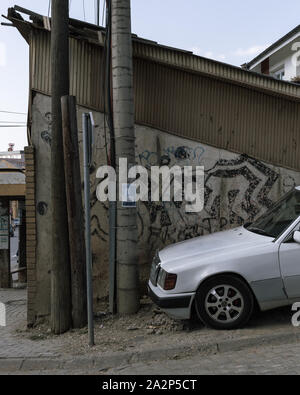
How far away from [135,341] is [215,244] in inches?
58.2

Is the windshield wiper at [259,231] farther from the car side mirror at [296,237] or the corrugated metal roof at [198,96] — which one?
the corrugated metal roof at [198,96]

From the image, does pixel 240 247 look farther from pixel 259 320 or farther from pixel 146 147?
pixel 146 147

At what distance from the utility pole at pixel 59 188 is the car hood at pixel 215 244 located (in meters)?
1.34

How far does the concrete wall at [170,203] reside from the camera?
7.29 metres

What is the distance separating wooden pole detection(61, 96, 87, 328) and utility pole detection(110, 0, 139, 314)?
1.67 feet

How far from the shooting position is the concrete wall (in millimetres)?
7285

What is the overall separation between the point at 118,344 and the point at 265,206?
3.39 meters

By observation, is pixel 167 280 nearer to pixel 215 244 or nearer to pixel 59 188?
pixel 215 244

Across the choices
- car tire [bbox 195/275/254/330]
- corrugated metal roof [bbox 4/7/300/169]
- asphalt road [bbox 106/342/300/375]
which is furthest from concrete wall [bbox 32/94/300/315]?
asphalt road [bbox 106/342/300/375]

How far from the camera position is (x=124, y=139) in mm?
6633
